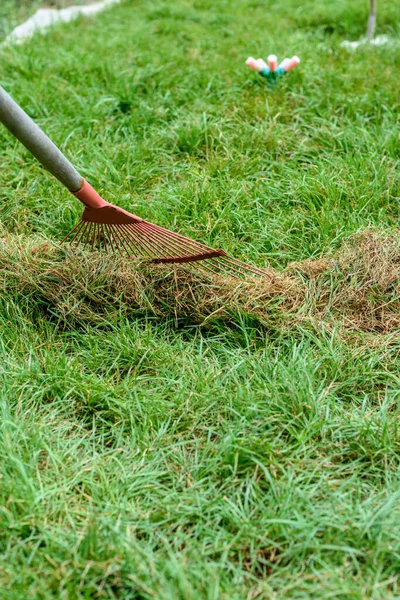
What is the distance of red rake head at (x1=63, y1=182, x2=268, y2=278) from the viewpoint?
2781 mm

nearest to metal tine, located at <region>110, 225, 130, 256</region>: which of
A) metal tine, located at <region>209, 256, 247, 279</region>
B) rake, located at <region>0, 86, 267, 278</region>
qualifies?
rake, located at <region>0, 86, 267, 278</region>

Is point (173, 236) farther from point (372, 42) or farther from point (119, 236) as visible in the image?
point (372, 42)

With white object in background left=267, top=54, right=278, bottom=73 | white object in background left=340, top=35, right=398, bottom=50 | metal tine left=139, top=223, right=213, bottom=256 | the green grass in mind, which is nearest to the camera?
the green grass

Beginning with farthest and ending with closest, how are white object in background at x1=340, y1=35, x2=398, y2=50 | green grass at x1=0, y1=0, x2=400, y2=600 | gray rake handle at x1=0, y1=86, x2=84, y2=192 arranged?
1. white object in background at x1=340, y1=35, x2=398, y2=50
2. gray rake handle at x1=0, y1=86, x2=84, y2=192
3. green grass at x1=0, y1=0, x2=400, y2=600

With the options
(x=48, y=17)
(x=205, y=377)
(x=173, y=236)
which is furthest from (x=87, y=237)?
(x=48, y=17)

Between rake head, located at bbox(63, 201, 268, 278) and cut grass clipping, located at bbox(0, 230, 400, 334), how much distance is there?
0.05 meters

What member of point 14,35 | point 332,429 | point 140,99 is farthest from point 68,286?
point 14,35

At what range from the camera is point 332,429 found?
89.3 inches

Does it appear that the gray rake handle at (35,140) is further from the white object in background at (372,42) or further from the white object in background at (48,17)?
the white object in background at (372,42)

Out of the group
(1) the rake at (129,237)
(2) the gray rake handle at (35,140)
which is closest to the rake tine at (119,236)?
(1) the rake at (129,237)

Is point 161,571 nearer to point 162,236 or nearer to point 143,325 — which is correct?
point 143,325

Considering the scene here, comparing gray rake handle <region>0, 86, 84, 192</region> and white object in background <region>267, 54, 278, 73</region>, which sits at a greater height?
gray rake handle <region>0, 86, 84, 192</region>

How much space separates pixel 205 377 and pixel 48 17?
4122mm

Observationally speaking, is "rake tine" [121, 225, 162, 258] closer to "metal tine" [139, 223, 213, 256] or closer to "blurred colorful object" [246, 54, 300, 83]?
"metal tine" [139, 223, 213, 256]
